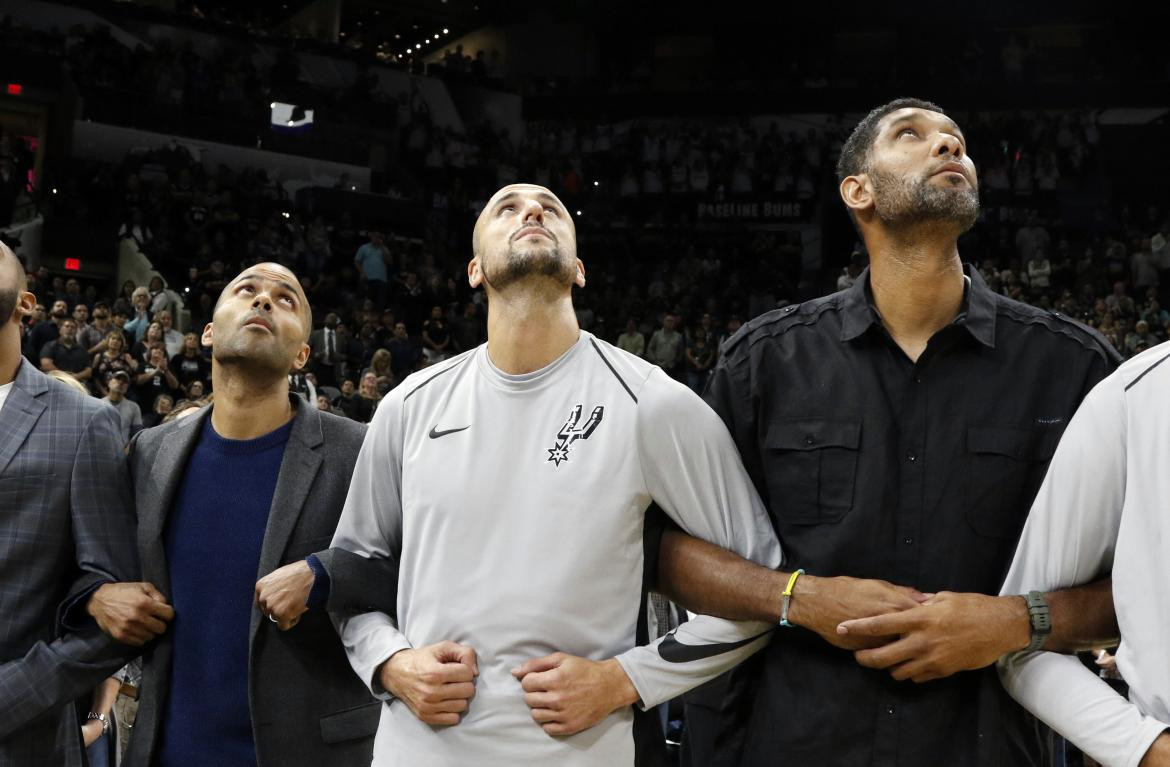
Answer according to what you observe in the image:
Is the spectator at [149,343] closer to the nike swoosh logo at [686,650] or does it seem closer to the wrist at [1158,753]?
the nike swoosh logo at [686,650]

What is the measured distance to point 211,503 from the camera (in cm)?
320

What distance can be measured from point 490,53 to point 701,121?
6017 mm

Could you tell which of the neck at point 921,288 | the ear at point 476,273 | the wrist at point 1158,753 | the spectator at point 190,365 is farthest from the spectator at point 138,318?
the wrist at point 1158,753

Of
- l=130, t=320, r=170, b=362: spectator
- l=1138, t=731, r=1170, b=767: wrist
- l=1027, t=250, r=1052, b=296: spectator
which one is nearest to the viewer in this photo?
l=1138, t=731, r=1170, b=767: wrist

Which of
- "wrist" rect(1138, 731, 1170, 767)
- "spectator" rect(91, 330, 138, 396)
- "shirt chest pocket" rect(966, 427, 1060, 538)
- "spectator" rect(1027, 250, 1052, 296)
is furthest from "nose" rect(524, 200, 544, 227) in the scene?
"spectator" rect(1027, 250, 1052, 296)

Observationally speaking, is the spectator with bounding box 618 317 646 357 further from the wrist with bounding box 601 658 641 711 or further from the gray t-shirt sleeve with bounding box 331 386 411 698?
the wrist with bounding box 601 658 641 711

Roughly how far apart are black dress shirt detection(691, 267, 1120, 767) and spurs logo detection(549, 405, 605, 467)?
1.15ft

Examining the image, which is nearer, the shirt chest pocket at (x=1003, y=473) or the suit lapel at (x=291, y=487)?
the shirt chest pocket at (x=1003, y=473)

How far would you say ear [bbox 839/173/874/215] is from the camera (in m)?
2.83

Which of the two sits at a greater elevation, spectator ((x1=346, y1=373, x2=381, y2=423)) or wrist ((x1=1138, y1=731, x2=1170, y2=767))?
wrist ((x1=1138, y1=731, x2=1170, y2=767))

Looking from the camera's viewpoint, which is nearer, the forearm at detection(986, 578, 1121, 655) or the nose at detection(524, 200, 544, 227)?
the forearm at detection(986, 578, 1121, 655)

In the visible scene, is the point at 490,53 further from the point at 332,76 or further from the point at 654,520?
the point at 654,520

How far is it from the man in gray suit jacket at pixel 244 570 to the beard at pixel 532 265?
29.8 inches

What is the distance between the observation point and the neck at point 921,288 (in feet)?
8.93
